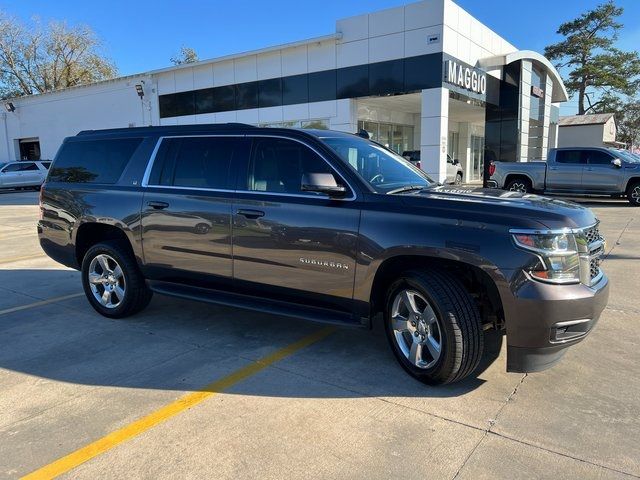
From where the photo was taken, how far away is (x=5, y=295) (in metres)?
6.48

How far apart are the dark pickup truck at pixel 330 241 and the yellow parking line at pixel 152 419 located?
45 centimetres

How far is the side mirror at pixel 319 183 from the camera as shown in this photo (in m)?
3.79

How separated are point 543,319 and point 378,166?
6.31ft

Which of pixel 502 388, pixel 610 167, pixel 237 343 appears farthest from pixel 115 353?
pixel 610 167

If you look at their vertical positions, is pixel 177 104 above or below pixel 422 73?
below

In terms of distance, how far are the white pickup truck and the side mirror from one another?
14.5 m

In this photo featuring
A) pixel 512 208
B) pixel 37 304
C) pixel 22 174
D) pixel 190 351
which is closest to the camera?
pixel 512 208

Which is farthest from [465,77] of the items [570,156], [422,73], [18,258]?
[18,258]

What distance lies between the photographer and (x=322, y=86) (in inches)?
858

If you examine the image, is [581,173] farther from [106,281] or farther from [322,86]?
[106,281]

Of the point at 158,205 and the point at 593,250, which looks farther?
the point at 158,205

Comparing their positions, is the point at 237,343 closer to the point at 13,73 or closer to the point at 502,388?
the point at 502,388

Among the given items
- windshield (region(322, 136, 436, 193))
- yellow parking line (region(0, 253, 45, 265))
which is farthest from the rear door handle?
yellow parking line (region(0, 253, 45, 265))

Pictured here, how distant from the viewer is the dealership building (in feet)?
63.4
